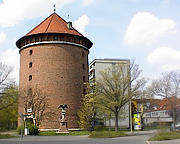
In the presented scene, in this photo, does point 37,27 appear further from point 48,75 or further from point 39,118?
point 39,118

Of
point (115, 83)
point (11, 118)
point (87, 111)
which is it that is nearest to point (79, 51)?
point (87, 111)

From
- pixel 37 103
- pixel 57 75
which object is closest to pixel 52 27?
pixel 57 75

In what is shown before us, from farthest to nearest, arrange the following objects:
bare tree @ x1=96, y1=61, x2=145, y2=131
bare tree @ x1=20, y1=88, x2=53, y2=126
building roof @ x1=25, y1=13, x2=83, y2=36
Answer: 1. building roof @ x1=25, y1=13, x2=83, y2=36
2. bare tree @ x1=20, y1=88, x2=53, y2=126
3. bare tree @ x1=96, y1=61, x2=145, y2=131

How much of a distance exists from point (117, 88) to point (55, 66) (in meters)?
14.0

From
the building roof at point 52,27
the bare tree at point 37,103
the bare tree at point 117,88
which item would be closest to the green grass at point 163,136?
the bare tree at point 117,88

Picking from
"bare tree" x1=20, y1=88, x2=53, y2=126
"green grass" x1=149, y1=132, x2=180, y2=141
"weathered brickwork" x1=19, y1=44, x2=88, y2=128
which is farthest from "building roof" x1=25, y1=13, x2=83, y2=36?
"green grass" x1=149, y1=132, x2=180, y2=141

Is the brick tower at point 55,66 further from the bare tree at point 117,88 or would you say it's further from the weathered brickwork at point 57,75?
the bare tree at point 117,88

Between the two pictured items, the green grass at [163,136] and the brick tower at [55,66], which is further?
the brick tower at [55,66]

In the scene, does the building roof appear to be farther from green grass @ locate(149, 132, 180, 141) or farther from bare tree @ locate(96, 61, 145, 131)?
green grass @ locate(149, 132, 180, 141)

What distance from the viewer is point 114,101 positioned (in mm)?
31438

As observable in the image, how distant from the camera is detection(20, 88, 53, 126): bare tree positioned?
38.7 metres

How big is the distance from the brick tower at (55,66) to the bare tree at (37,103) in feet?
2.80

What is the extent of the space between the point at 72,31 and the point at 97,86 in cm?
1629

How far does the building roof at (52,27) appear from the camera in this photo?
44281 mm
